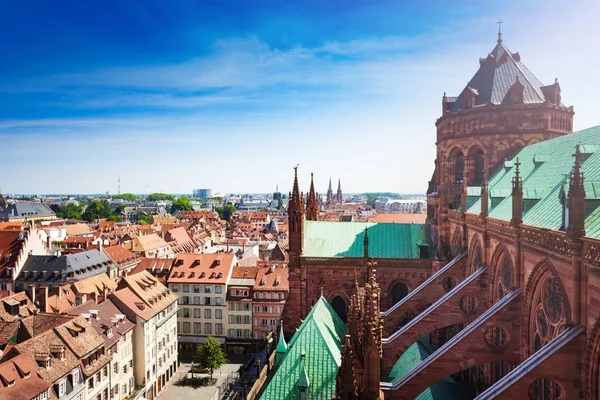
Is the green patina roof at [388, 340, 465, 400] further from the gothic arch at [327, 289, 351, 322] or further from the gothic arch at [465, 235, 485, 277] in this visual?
the gothic arch at [327, 289, 351, 322]

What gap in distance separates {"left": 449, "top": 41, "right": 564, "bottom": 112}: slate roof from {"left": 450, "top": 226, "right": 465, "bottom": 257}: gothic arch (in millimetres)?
11292

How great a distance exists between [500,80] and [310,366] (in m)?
28.4

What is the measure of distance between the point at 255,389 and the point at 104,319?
28443mm

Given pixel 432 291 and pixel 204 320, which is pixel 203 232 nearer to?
pixel 204 320

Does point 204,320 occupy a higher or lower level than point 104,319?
lower

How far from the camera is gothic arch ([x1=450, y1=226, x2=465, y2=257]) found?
31.9 m

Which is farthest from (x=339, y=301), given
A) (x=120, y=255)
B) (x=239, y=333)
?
(x=120, y=255)

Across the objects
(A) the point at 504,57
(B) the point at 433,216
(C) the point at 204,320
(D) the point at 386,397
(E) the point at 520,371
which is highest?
(A) the point at 504,57

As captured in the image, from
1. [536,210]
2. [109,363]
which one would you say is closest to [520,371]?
[536,210]

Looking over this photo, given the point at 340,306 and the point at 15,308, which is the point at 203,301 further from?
the point at 340,306

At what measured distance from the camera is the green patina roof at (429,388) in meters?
25.0

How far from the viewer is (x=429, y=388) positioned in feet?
82.8

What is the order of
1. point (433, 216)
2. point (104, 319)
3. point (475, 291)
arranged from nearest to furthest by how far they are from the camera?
1. point (475, 291)
2. point (433, 216)
3. point (104, 319)

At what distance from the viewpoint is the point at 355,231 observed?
44.3 metres
